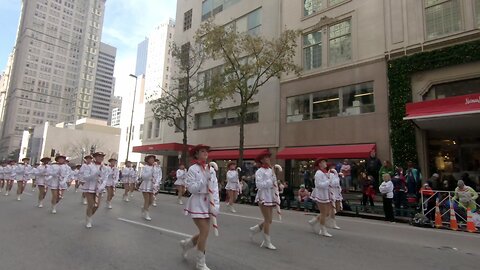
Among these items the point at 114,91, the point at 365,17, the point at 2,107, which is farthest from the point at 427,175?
the point at 114,91

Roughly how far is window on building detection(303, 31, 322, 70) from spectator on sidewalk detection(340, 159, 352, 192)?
762cm

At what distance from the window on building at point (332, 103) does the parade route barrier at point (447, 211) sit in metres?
8.29

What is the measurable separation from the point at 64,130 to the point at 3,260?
10447cm

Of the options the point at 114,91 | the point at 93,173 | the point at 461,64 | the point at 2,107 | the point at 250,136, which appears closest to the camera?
the point at 93,173

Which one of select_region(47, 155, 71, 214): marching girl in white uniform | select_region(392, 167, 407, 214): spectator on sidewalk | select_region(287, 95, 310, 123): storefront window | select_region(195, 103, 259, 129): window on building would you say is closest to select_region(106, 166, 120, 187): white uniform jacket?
select_region(47, 155, 71, 214): marching girl in white uniform

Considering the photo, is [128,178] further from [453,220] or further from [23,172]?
[453,220]

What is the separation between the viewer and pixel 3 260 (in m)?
6.23

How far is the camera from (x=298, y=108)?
25.4 m

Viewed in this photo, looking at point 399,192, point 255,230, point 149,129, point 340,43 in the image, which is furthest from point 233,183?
point 149,129

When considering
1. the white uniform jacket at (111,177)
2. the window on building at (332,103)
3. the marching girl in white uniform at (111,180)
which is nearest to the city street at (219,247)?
the marching girl in white uniform at (111,180)

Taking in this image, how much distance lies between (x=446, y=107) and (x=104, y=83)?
6512 inches

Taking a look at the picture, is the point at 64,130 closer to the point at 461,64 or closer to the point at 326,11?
the point at 326,11

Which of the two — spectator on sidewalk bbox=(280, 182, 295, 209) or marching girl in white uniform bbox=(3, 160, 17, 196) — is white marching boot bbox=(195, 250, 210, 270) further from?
marching girl in white uniform bbox=(3, 160, 17, 196)

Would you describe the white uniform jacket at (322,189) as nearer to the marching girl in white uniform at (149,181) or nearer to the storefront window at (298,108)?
the marching girl in white uniform at (149,181)
